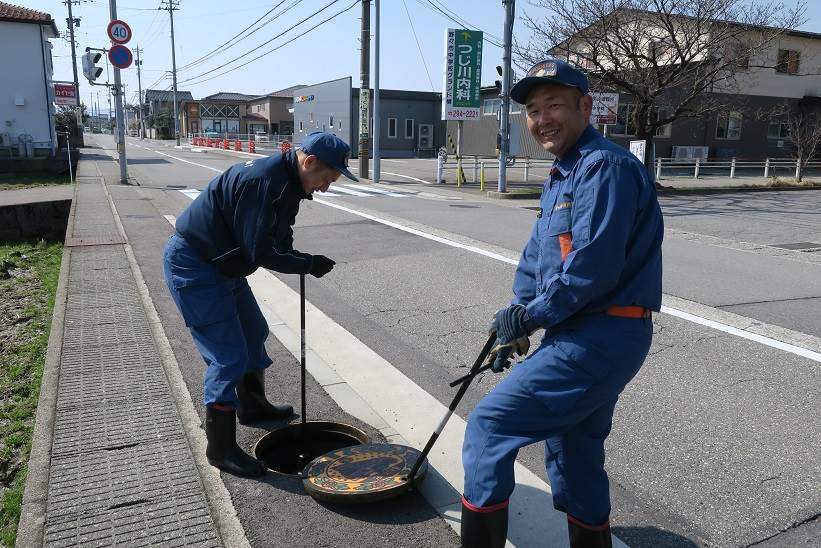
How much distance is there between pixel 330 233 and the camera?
11383 mm

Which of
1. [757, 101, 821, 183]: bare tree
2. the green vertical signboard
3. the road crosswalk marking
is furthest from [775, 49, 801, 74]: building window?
the road crosswalk marking

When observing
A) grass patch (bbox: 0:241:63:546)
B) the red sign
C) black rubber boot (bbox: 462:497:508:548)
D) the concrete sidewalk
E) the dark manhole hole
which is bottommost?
grass patch (bbox: 0:241:63:546)

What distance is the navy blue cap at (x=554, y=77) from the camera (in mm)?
2209

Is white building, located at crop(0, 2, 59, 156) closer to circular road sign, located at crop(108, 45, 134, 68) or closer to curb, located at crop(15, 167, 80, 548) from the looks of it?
circular road sign, located at crop(108, 45, 134, 68)

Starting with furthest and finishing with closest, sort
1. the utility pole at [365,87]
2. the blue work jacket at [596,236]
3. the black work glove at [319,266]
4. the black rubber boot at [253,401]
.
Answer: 1. the utility pole at [365,87]
2. the black rubber boot at [253,401]
3. the black work glove at [319,266]
4. the blue work jacket at [596,236]

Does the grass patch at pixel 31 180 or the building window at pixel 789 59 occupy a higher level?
the building window at pixel 789 59

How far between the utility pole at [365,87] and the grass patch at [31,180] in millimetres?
9723

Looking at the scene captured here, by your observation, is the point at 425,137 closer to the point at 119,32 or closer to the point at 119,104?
the point at 119,104

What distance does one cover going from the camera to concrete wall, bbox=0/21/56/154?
2791cm

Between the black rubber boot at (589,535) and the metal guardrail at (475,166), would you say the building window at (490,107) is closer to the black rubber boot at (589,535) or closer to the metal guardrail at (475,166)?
the metal guardrail at (475,166)

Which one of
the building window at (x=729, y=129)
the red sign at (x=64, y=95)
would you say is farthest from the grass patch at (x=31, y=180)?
the building window at (x=729, y=129)

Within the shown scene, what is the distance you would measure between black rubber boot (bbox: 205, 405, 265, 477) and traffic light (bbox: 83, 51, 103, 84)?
61.0ft

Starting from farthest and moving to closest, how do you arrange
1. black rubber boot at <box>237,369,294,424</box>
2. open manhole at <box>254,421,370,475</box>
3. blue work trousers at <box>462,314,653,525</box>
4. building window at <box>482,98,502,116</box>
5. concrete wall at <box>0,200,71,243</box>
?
building window at <box>482,98,502,116</box>, concrete wall at <box>0,200,71,243</box>, black rubber boot at <box>237,369,294,424</box>, open manhole at <box>254,421,370,475</box>, blue work trousers at <box>462,314,653,525</box>

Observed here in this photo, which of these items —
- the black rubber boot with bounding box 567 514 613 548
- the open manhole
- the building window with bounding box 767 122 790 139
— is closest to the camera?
the black rubber boot with bounding box 567 514 613 548
